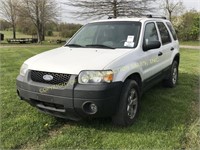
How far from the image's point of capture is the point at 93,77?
3.76 m

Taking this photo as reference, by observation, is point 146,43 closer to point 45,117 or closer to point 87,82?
point 87,82

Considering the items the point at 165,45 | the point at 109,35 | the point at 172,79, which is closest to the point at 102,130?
the point at 109,35

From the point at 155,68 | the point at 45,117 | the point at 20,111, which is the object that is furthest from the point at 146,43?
the point at 20,111

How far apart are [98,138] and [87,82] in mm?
838

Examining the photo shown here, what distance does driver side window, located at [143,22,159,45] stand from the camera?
5015 millimetres

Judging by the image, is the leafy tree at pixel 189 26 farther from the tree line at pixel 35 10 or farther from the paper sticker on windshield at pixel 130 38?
the paper sticker on windshield at pixel 130 38

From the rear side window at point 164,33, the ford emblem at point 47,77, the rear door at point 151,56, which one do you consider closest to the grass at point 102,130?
the rear door at point 151,56

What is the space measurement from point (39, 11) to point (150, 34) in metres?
33.4

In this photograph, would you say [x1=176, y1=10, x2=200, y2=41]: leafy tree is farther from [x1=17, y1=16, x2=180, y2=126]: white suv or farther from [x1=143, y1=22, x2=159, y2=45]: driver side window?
[x1=17, y1=16, x2=180, y2=126]: white suv

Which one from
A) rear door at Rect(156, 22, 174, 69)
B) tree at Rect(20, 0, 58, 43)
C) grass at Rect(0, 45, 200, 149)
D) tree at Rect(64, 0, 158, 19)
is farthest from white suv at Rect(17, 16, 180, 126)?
tree at Rect(20, 0, 58, 43)

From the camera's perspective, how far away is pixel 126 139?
150 inches

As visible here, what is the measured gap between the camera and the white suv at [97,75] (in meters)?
3.74

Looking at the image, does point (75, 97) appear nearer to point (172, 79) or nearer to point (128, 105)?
point (128, 105)

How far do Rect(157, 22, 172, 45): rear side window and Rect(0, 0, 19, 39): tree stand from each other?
33967 mm
